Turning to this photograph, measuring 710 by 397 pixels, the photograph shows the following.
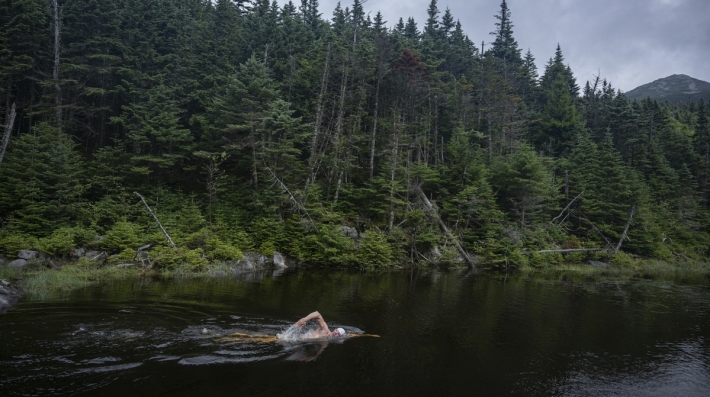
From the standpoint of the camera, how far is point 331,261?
78.1ft

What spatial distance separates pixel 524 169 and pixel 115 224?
91.4ft

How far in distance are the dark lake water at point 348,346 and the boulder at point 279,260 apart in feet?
21.8

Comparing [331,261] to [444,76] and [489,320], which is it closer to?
[489,320]

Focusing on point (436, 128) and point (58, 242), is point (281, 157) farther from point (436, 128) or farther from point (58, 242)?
point (436, 128)

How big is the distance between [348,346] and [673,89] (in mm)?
236175

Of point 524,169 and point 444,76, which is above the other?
point 444,76

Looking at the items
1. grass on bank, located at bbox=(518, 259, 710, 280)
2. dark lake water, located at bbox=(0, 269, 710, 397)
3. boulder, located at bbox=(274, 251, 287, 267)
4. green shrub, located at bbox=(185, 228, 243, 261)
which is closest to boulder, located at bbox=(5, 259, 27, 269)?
dark lake water, located at bbox=(0, 269, 710, 397)

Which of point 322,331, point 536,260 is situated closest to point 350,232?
point 536,260

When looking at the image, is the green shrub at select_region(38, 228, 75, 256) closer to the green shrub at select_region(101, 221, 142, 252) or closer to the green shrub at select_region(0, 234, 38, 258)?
the green shrub at select_region(0, 234, 38, 258)

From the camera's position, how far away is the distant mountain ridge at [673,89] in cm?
16240

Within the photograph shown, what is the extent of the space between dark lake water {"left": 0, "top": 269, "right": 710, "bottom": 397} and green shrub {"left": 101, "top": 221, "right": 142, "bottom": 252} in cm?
421

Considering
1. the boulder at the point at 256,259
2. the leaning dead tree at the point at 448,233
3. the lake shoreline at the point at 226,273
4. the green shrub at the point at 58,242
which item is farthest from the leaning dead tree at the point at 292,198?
the green shrub at the point at 58,242

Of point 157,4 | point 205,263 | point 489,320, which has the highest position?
point 157,4

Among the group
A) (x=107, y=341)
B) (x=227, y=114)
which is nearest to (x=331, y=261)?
(x=227, y=114)
